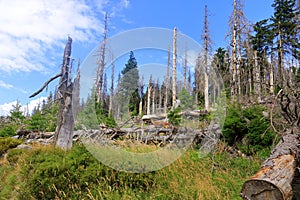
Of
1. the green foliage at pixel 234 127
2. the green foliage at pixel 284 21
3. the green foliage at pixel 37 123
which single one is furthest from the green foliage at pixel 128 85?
the green foliage at pixel 284 21

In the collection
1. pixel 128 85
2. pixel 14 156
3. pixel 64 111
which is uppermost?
pixel 128 85

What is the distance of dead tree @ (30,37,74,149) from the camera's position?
251 inches

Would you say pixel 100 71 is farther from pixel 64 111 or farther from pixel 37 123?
pixel 37 123

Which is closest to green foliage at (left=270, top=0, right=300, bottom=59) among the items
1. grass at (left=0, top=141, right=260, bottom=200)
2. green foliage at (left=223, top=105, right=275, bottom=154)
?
green foliage at (left=223, top=105, right=275, bottom=154)

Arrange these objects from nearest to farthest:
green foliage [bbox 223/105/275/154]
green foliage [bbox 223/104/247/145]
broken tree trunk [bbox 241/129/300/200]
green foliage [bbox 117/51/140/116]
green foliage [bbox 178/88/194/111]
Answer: broken tree trunk [bbox 241/129/300/200]
green foliage [bbox 117/51/140/116]
green foliage [bbox 178/88/194/111]
green foliage [bbox 223/105/275/154]
green foliage [bbox 223/104/247/145]

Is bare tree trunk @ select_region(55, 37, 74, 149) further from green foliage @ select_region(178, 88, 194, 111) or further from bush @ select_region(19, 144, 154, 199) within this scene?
green foliage @ select_region(178, 88, 194, 111)

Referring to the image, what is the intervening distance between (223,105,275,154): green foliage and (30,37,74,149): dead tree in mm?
4619

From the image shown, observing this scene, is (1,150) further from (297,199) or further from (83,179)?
(297,199)

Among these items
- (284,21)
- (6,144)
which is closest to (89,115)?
(6,144)

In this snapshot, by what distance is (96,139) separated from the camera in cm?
424

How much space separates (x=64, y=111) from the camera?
6441 millimetres

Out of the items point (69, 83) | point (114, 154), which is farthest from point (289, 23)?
point (114, 154)

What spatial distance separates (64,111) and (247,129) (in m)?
5.46

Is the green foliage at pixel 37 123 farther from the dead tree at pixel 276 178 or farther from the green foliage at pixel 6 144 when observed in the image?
the dead tree at pixel 276 178
